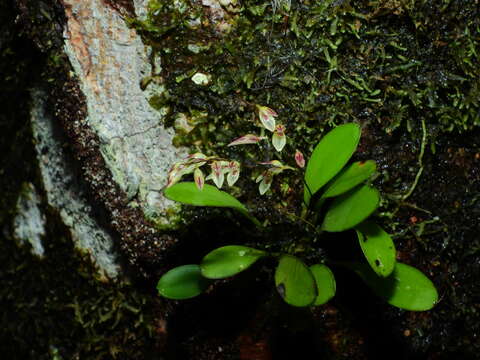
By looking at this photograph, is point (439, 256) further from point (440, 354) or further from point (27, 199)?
point (27, 199)

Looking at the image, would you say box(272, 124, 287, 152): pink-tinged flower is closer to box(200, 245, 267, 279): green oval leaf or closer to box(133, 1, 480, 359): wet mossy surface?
box(133, 1, 480, 359): wet mossy surface

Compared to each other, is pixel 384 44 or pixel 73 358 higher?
pixel 384 44


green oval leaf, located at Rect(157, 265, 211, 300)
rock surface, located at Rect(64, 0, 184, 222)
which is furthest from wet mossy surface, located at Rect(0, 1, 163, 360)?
green oval leaf, located at Rect(157, 265, 211, 300)

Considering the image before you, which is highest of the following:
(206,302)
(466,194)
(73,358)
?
(466,194)

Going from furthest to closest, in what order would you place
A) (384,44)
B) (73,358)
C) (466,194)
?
(73,358)
(466,194)
(384,44)

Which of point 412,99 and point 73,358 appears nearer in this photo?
point 412,99

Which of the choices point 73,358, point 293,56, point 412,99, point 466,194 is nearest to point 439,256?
point 466,194
